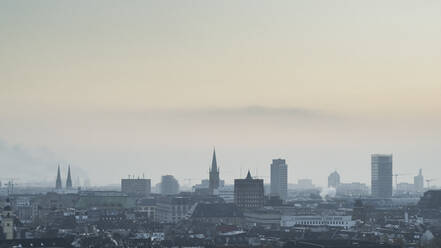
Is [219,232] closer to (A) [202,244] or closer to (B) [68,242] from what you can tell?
(A) [202,244]

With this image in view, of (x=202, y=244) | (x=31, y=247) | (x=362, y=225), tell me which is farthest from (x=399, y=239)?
(x=31, y=247)

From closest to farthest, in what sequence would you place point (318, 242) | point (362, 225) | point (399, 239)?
point (318, 242), point (399, 239), point (362, 225)

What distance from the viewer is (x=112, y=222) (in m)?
199

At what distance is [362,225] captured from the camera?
646 feet

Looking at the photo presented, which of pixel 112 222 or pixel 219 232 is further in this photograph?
pixel 112 222

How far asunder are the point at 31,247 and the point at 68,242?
293 inches

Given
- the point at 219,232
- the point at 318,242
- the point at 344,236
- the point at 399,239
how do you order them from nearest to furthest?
the point at 318,242
the point at 399,239
the point at 344,236
the point at 219,232

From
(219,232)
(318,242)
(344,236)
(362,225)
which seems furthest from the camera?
(362,225)

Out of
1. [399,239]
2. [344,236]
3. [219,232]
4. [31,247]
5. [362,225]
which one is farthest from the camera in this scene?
[362,225]

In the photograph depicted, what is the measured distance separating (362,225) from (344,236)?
1260 inches

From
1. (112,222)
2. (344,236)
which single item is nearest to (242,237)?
(344,236)

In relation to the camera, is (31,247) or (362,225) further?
(362,225)

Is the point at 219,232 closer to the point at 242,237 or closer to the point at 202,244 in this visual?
the point at 242,237

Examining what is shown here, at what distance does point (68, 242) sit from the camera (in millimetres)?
130250
